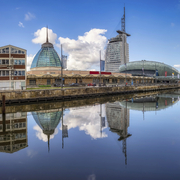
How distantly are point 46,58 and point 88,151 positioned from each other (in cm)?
11334

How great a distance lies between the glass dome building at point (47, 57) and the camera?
119744mm

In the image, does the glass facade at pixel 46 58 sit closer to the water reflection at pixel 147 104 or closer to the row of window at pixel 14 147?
the water reflection at pixel 147 104

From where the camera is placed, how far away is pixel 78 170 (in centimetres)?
1195

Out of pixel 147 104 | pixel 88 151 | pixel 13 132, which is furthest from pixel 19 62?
pixel 88 151

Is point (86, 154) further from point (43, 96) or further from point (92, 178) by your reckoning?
point (43, 96)

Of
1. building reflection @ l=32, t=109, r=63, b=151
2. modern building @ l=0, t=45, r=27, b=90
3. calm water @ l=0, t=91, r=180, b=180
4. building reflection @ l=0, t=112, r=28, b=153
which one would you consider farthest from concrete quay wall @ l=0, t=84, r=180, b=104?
calm water @ l=0, t=91, r=180, b=180

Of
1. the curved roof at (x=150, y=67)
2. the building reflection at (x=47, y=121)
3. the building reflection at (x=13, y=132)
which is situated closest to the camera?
the building reflection at (x=13, y=132)

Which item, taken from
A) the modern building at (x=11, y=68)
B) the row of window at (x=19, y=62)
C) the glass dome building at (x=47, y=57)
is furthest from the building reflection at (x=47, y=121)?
the glass dome building at (x=47, y=57)

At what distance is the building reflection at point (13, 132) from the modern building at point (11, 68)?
15719mm

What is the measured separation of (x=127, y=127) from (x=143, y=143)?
20.0 feet

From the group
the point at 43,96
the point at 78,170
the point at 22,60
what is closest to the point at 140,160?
the point at 78,170

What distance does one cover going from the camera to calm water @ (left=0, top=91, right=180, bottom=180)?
11602 millimetres

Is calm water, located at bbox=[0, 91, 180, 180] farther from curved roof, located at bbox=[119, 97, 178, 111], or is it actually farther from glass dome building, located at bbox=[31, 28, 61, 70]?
glass dome building, located at bbox=[31, 28, 61, 70]

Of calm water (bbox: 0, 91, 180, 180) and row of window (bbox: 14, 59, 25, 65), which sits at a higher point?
row of window (bbox: 14, 59, 25, 65)
